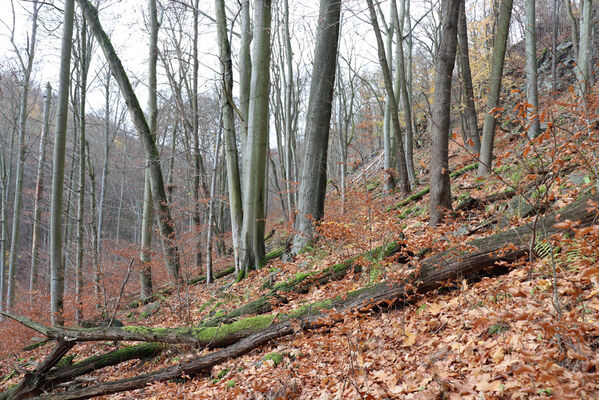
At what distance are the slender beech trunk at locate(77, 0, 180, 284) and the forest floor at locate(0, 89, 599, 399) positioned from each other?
3794 millimetres

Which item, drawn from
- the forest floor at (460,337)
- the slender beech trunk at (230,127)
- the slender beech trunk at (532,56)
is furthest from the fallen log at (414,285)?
the slender beech trunk at (532,56)

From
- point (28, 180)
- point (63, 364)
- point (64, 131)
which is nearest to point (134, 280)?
point (64, 131)

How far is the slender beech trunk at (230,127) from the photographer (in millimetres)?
9000

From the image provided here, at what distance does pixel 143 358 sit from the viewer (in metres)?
5.47

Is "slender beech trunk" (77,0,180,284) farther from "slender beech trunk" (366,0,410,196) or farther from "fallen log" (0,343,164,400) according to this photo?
"slender beech trunk" (366,0,410,196)

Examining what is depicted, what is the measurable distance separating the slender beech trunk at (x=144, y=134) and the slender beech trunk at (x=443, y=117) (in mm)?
6225

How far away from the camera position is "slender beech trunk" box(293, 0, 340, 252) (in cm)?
791

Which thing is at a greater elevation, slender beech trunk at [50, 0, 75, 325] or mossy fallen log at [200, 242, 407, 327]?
slender beech trunk at [50, 0, 75, 325]

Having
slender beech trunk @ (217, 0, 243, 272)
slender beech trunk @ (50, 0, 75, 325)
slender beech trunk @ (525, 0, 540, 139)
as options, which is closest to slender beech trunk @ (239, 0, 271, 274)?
slender beech trunk @ (217, 0, 243, 272)

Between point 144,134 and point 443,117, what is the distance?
7.83 m

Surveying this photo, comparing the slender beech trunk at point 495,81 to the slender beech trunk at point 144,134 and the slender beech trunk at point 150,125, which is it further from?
the slender beech trunk at point 150,125

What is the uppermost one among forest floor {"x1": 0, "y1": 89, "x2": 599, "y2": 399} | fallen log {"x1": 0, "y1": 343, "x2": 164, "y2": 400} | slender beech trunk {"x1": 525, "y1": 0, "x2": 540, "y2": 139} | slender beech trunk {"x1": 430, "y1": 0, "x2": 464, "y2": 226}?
slender beech trunk {"x1": 525, "y1": 0, "x2": 540, "y2": 139}

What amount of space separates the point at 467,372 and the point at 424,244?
2534 millimetres

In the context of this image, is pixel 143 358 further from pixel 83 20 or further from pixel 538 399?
pixel 83 20
